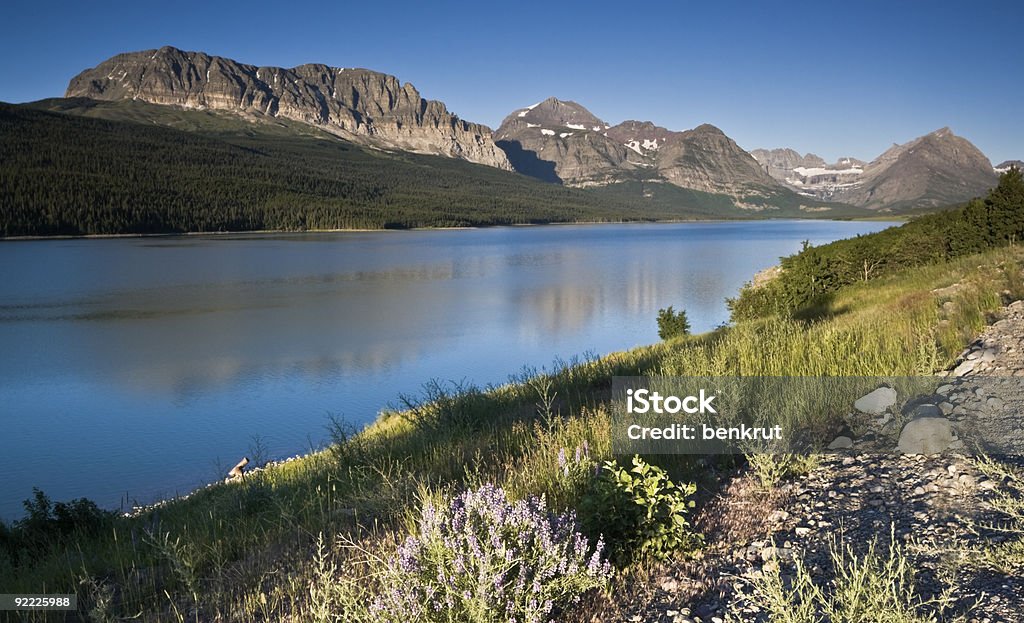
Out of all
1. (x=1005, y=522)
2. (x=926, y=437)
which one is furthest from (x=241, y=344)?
(x=1005, y=522)

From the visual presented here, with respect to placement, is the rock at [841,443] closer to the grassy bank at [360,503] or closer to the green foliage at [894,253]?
the grassy bank at [360,503]

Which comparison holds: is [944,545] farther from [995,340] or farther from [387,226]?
[387,226]

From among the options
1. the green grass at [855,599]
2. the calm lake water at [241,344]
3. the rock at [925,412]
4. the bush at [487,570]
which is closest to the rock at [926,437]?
the rock at [925,412]

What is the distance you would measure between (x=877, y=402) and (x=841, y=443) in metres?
0.94

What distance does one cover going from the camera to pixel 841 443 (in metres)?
4.82

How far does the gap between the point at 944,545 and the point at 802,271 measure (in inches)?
902

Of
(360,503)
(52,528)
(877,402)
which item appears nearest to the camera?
(360,503)

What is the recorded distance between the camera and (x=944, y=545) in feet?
10.0

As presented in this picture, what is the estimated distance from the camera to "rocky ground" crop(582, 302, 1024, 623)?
9.29 feet

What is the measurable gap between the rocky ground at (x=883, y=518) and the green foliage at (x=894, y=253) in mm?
14564

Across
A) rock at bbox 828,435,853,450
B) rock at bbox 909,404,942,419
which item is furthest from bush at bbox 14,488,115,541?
rock at bbox 909,404,942,419

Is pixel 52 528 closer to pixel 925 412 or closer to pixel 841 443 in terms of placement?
pixel 841 443

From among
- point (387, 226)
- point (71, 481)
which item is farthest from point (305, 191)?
point (71, 481)

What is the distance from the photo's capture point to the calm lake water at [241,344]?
16.0m
